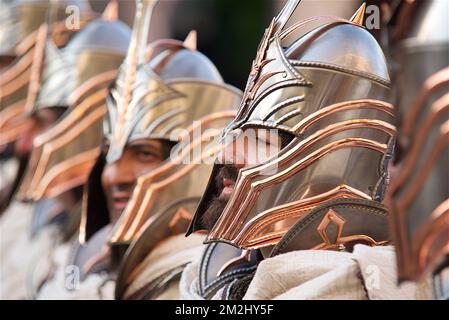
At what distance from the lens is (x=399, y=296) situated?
2.08 m

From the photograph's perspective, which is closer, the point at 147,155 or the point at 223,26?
the point at 147,155

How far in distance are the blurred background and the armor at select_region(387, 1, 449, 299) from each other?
31.0 inches

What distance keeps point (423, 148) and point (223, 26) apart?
1282mm

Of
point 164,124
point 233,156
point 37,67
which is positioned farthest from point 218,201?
point 37,67

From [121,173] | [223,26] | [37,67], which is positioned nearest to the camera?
[121,173]

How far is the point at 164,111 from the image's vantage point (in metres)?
2.71

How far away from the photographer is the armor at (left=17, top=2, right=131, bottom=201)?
10.3ft

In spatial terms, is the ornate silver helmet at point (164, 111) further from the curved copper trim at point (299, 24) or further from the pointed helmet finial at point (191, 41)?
the curved copper trim at point (299, 24)

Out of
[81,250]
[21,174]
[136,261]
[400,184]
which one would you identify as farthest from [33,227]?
[400,184]

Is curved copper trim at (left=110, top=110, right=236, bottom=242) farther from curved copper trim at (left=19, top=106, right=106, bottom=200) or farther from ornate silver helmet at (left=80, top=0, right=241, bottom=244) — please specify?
curved copper trim at (left=19, top=106, right=106, bottom=200)

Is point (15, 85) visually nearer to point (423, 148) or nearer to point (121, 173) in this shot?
point (121, 173)

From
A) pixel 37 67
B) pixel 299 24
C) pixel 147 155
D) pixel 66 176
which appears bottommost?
pixel 66 176
